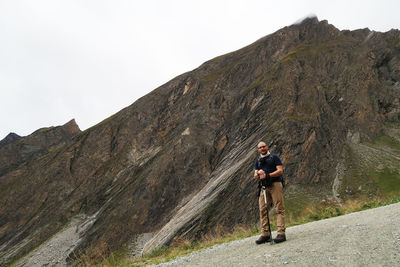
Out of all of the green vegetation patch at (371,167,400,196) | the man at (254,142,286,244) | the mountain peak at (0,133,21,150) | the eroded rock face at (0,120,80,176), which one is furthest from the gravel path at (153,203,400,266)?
the mountain peak at (0,133,21,150)

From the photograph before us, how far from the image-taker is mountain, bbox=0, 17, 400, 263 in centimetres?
4069

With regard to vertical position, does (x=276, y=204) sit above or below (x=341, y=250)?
above

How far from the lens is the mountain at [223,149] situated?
40688 millimetres

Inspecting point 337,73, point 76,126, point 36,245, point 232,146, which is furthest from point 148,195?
point 76,126

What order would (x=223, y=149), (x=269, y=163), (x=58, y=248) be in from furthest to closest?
1. (x=223, y=149)
2. (x=58, y=248)
3. (x=269, y=163)

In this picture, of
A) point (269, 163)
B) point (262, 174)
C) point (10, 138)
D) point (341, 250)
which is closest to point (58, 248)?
point (262, 174)

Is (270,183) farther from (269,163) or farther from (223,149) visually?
(223,149)

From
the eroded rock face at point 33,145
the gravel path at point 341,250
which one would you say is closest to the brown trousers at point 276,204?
the gravel path at point 341,250

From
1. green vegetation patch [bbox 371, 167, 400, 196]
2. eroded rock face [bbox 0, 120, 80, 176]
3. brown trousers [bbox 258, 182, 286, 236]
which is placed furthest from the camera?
eroded rock face [bbox 0, 120, 80, 176]

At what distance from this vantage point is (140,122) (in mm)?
76812

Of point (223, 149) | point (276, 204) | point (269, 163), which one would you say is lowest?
point (223, 149)

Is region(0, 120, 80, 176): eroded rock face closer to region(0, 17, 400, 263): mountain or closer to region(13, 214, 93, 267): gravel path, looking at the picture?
region(0, 17, 400, 263): mountain

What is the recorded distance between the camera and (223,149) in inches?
2188

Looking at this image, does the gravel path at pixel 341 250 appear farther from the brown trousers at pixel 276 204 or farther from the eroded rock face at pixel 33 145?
the eroded rock face at pixel 33 145
